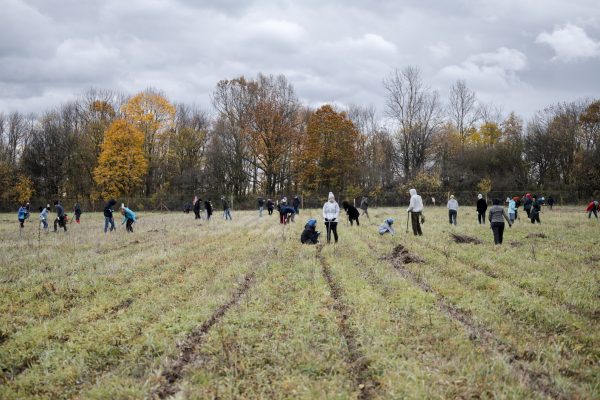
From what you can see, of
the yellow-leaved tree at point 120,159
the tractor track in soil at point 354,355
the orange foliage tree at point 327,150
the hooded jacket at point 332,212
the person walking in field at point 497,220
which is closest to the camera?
the tractor track in soil at point 354,355

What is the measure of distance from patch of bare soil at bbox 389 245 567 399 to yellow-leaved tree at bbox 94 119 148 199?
149 feet

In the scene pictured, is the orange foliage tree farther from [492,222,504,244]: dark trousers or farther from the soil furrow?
the soil furrow

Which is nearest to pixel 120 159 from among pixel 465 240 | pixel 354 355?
pixel 465 240

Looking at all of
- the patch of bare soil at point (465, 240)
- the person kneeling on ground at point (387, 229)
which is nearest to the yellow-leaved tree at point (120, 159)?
the person kneeling on ground at point (387, 229)

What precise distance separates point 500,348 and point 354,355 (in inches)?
75.7

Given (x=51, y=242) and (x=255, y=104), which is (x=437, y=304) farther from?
(x=255, y=104)

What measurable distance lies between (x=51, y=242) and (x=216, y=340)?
1468cm

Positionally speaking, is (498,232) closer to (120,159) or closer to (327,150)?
(327,150)

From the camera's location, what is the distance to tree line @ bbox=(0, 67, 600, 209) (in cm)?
4828

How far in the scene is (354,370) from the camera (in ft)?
16.2

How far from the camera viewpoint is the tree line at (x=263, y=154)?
158 feet

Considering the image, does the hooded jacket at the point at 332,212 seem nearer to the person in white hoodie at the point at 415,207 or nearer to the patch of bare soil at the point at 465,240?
the person in white hoodie at the point at 415,207

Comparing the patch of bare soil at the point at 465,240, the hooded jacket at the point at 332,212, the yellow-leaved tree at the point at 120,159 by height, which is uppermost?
the yellow-leaved tree at the point at 120,159

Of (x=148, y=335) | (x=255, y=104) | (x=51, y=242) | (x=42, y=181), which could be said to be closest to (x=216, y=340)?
(x=148, y=335)
